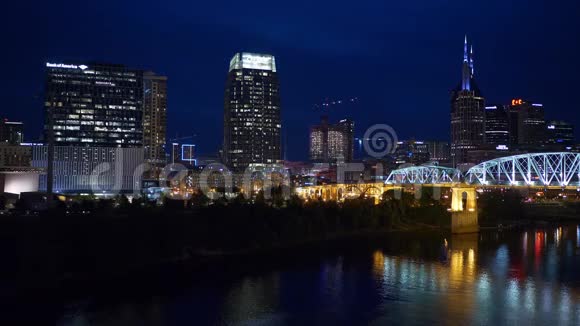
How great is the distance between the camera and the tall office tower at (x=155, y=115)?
9762 cm

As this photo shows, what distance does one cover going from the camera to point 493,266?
91.8 feet

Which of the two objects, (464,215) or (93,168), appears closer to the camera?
(464,215)

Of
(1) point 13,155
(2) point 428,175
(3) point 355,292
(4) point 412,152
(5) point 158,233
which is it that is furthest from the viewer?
(4) point 412,152

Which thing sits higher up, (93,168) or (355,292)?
(93,168)

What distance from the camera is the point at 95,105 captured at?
6450 centimetres

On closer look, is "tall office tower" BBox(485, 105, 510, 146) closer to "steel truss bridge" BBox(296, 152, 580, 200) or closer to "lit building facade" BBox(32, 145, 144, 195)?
"steel truss bridge" BBox(296, 152, 580, 200)

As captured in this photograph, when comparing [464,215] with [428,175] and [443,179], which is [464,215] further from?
[428,175]

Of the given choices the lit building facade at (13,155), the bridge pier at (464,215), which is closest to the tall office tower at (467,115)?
the bridge pier at (464,215)

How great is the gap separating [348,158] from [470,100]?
87.7ft

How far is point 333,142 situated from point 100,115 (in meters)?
64.4

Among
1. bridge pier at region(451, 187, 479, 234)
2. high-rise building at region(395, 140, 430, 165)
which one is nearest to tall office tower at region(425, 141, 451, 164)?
high-rise building at region(395, 140, 430, 165)

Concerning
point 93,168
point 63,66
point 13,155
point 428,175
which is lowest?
point 428,175

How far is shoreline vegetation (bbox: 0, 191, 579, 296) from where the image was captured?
21703 millimetres

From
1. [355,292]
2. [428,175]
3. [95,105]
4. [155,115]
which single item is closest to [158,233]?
Result: [355,292]
